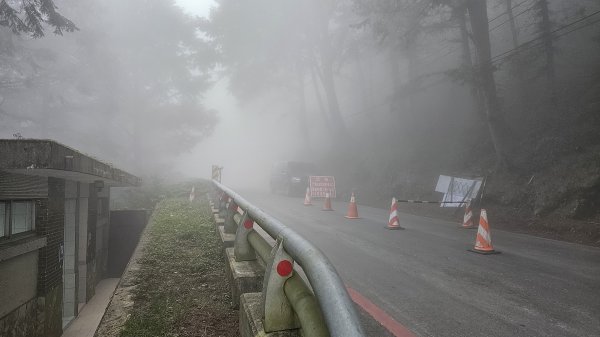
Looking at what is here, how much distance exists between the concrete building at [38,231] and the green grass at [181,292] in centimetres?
195

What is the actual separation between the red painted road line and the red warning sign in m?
14.5

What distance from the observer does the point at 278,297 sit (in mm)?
2066

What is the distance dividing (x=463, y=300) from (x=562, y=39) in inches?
750

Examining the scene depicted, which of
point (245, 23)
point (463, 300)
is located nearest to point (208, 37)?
point (245, 23)

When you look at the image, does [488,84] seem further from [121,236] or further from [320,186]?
[121,236]

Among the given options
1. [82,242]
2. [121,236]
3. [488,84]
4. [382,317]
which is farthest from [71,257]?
[488,84]

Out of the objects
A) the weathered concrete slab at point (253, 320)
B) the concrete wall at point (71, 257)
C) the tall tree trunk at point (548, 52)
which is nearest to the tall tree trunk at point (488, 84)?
the tall tree trunk at point (548, 52)

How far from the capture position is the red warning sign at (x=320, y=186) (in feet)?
64.2

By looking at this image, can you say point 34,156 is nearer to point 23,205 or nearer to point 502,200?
point 23,205

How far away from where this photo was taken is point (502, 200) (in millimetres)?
12359

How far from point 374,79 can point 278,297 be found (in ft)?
116

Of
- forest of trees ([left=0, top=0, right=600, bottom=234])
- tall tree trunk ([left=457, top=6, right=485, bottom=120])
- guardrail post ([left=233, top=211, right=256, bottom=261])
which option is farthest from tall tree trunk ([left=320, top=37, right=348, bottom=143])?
guardrail post ([left=233, top=211, right=256, bottom=261])

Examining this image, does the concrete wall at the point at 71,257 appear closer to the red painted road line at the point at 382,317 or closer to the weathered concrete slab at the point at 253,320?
the red painted road line at the point at 382,317

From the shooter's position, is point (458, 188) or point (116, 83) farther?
point (116, 83)
